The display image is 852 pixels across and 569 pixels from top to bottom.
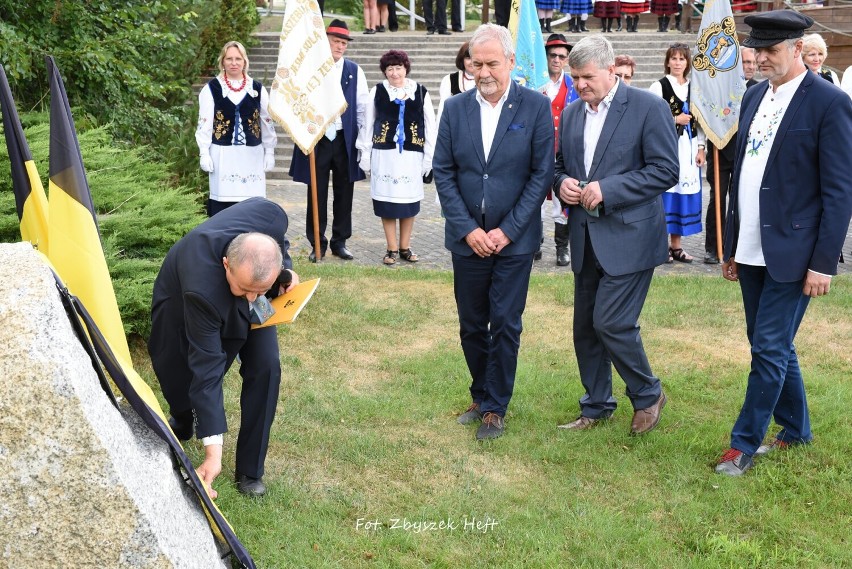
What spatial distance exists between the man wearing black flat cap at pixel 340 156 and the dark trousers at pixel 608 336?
4.59 m

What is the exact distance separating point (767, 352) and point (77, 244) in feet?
10.6

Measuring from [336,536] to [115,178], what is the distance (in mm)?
4010

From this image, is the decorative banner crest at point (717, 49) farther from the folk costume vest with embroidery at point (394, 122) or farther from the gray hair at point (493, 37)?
the gray hair at point (493, 37)

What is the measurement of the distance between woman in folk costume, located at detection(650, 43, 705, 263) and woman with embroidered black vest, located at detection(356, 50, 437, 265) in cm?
232

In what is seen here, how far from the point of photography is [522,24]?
959cm

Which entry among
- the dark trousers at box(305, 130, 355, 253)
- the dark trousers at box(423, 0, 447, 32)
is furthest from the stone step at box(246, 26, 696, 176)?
the dark trousers at box(305, 130, 355, 253)

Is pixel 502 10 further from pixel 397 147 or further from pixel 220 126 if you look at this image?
pixel 220 126

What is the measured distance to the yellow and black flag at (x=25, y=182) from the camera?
12.4 ft

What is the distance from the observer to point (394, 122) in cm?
945

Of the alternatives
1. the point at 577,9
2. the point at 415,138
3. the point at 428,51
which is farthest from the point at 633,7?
the point at 415,138

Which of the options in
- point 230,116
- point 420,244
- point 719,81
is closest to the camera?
point 230,116

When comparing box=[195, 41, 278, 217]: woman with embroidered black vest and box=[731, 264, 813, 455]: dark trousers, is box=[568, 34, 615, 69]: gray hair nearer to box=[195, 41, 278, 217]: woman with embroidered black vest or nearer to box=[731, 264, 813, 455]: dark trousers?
box=[731, 264, 813, 455]: dark trousers

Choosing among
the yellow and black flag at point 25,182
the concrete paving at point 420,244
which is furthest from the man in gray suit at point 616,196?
the concrete paving at point 420,244

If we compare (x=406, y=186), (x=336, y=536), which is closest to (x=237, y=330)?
(x=336, y=536)
